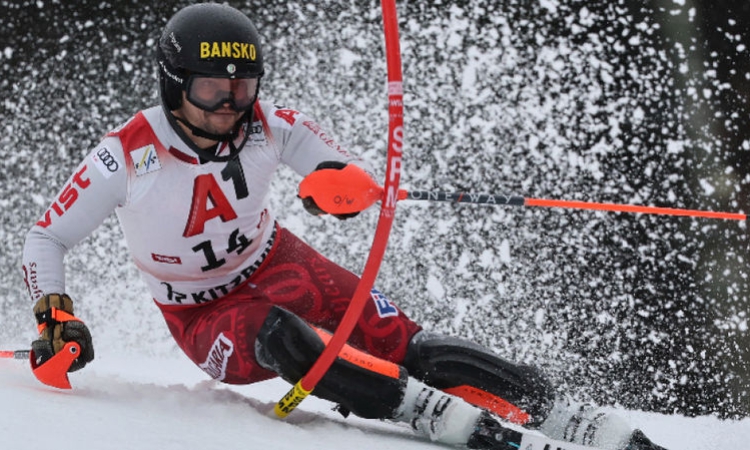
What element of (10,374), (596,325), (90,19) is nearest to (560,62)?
(596,325)

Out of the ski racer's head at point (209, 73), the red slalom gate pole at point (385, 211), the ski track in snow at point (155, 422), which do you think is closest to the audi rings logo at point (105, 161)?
the ski racer's head at point (209, 73)

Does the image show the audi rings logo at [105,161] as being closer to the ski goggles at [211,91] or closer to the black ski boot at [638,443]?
the ski goggles at [211,91]

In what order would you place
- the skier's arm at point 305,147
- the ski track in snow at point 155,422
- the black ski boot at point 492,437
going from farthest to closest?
the skier's arm at point 305,147 < the black ski boot at point 492,437 < the ski track in snow at point 155,422

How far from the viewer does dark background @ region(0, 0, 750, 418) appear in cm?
463

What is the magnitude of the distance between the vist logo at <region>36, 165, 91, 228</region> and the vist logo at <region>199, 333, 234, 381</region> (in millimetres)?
509

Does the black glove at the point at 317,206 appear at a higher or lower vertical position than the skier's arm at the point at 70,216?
higher

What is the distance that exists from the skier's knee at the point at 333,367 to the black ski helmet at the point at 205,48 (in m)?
0.63

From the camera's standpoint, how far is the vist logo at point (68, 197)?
225 cm

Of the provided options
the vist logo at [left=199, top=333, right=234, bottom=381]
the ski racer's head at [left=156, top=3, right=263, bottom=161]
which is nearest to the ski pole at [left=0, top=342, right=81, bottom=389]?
the vist logo at [left=199, top=333, right=234, bottom=381]

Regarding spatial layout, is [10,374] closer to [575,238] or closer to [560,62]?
[575,238]

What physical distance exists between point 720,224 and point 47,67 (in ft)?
12.6

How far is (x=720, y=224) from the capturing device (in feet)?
15.3

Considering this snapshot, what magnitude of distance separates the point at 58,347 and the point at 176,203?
1.56 feet

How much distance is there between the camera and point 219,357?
7.51 ft
